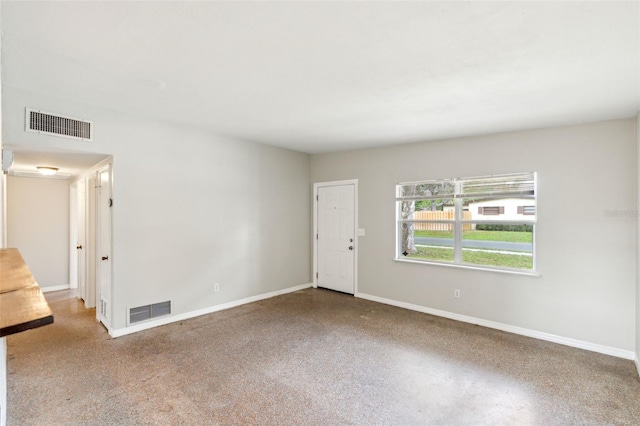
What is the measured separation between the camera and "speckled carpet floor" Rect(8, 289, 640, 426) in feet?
7.52

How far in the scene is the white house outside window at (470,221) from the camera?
3.93m

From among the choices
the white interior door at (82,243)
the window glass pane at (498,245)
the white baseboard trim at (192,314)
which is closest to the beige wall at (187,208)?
the white baseboard trim at (192,314)

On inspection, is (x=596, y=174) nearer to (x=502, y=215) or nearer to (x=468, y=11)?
(x=502, y=215)

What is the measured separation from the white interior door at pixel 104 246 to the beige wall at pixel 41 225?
7.83 feet

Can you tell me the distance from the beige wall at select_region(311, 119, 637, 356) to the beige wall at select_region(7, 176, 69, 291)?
6.24m

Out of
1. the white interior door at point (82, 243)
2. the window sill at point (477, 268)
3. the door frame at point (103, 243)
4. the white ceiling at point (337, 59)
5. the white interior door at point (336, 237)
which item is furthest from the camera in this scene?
the white interior door at point (336, 237)

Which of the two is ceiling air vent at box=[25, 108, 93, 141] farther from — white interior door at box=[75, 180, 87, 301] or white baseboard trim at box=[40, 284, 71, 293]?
white baseboard trim at box=[40, 284, 71, 293]

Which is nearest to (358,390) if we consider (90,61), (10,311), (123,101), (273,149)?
(10,311)

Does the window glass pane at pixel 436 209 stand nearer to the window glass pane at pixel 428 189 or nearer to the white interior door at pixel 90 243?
the window glass pane at pixel 428 189

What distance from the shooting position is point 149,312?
154 inches

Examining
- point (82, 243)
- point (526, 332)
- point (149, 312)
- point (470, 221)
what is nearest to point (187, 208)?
point (149, 312)

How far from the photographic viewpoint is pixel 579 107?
3.06 metres

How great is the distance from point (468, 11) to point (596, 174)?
2.84 m

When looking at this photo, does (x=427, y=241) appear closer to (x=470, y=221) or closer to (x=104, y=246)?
(x=470, y=221)
